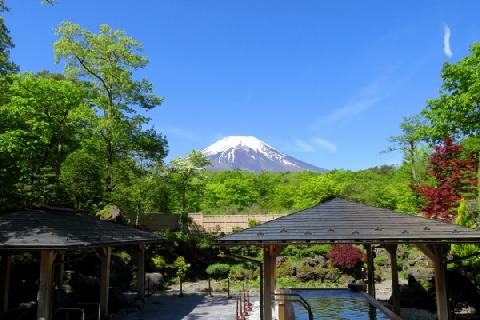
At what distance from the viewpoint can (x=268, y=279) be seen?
987 cm

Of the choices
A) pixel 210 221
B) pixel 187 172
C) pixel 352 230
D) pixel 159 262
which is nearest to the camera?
pixel 352 230

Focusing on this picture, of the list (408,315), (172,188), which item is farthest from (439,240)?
(172,188)

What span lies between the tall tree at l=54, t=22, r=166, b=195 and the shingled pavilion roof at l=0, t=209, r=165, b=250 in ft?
33.0

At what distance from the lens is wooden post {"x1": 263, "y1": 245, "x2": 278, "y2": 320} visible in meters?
9.72

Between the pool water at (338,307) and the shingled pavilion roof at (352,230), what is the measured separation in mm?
2686

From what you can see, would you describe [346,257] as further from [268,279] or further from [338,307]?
[268,279]

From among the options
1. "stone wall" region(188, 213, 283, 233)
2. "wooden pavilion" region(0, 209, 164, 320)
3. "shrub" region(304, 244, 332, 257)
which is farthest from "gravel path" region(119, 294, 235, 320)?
"stone wall" region(188, 213, 283, 233)

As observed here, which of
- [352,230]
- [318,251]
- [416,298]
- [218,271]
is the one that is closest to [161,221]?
[218,271]

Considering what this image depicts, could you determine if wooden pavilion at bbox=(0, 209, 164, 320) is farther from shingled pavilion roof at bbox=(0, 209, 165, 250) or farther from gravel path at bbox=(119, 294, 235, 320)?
gravel path at bbox=(119, 294, 235, 320)

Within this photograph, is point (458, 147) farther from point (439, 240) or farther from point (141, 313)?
point (141, 313)

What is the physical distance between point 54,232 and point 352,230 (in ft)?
23.9

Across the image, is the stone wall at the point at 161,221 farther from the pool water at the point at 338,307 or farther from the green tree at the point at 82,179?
the pool water at the point at 338,307

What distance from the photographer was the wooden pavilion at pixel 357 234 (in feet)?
30.5

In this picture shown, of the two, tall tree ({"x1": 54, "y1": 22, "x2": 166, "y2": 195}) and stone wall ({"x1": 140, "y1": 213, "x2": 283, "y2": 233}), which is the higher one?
tall tree ({"x1": 54, "y1": 22, "x2": 166, "y2": 195})
